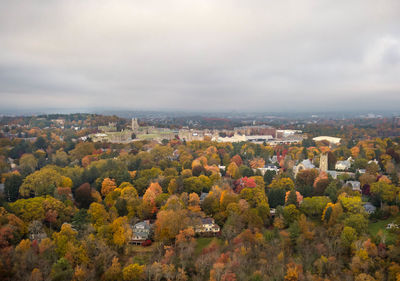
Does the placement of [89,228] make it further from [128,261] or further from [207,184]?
[207,184]

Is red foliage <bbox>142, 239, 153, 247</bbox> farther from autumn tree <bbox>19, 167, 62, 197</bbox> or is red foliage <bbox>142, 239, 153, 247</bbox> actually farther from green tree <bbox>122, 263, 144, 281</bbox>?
autumn tree <bbox>19, 167, 62, 197</bbox>

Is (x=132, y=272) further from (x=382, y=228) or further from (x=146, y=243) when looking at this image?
(x=382, y=228)

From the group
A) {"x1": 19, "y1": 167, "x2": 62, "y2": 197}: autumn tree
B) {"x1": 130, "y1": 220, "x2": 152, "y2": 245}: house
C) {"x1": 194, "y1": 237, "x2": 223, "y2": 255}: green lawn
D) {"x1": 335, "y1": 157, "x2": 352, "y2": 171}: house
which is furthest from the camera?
{"x1": 335, "y1": 157, "x2": 352, "y2": 171}: house

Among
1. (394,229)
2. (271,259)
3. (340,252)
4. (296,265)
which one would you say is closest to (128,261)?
(271,259)

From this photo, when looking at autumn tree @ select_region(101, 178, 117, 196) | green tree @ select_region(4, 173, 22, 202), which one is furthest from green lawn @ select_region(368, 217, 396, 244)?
green tree @ select_region(4, 173, 22, 202)

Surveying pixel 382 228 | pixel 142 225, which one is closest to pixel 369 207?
pixel 382 228

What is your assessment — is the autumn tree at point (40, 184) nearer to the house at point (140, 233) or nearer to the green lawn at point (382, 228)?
the house at point (140, 233)
